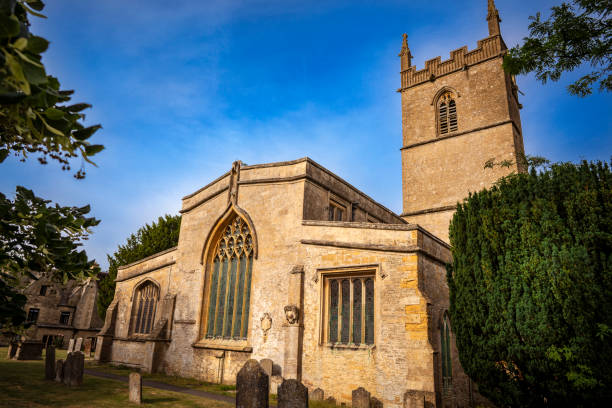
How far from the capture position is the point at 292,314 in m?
13.1

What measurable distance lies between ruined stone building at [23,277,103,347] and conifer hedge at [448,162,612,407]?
3775 centimetres

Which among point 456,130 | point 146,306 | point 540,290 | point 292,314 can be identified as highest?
point 456,130

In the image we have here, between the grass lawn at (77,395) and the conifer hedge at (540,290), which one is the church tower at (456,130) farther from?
the grass lawn at (77,395)

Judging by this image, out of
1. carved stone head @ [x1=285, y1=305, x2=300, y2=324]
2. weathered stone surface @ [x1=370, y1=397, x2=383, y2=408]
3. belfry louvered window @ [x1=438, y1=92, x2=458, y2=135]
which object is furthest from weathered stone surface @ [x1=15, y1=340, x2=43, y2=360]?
belfry louvered window @ [x1=438, y1=92, x2=458, y2=135]

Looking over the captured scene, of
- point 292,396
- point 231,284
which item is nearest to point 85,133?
point 292,396

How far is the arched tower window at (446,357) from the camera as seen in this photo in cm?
1289

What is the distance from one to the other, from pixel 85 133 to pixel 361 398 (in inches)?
411

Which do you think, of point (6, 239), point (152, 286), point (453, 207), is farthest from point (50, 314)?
point (6, 239)

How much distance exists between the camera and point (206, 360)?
619 inches

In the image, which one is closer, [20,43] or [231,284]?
[20,43]

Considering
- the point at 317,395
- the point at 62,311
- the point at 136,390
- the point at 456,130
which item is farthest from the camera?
the point at 62,311

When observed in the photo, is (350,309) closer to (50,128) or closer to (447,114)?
(50,128)

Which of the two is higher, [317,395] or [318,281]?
[318,281]

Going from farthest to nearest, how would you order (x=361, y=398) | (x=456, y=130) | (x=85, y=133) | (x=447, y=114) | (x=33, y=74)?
1. (x=447, y=114)
2. (x=456, y=130)
3. (x=361, y=398)
4. (x=85, y=133)
5. (x=33, y=74)
